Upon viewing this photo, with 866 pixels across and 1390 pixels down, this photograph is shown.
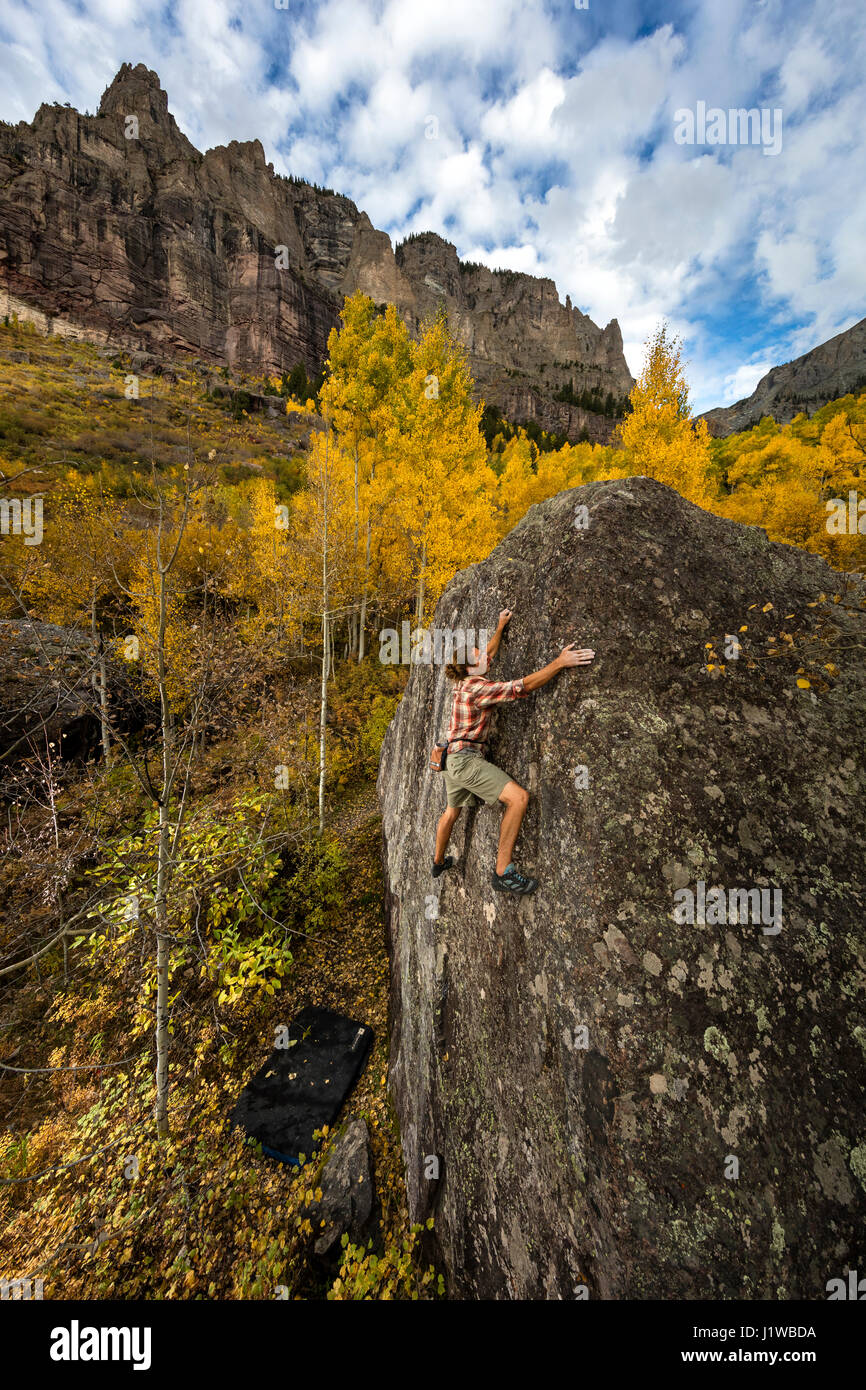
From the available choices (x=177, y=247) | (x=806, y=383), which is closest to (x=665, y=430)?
(x=177, y=247)

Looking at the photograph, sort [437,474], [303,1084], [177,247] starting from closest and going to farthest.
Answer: [303,1084]
[437,474]
[177,247]

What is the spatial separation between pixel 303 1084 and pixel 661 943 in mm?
6192

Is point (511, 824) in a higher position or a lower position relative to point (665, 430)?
lower

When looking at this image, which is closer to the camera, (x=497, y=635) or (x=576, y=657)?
(x=576, y=657)

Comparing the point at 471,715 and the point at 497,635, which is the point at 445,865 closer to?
the point at 471,715

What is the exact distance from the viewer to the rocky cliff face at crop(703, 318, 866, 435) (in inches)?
3782

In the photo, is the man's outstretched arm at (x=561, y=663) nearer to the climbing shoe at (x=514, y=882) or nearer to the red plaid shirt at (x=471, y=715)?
the red plaid shirt at (x=471, y=715)

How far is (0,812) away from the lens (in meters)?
11.2

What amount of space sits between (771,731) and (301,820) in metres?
9.15

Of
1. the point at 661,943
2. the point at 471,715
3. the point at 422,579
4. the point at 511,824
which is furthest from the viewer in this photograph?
the point at 422,579

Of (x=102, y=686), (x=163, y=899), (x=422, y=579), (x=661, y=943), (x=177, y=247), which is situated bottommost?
(x=163, y=899)

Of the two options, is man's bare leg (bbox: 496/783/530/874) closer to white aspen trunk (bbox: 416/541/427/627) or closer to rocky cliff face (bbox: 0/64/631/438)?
white aspen trunk (bbox: 416/541/427/627)

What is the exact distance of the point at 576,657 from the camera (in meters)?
3.54
